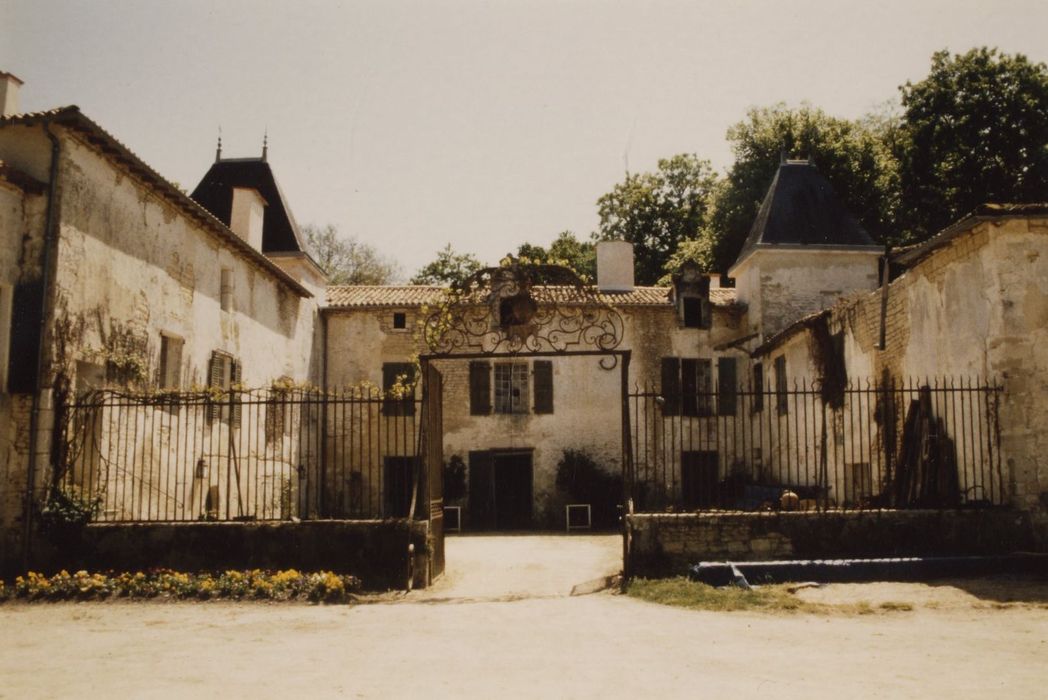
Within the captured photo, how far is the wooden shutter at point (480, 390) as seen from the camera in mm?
22375

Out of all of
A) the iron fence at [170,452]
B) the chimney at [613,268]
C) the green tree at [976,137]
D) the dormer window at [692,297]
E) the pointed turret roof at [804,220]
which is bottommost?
the iron fence at [170,452]

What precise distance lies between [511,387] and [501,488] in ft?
9.03

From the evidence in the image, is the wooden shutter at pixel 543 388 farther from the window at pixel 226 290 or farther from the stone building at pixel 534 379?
the window at pixel 226 290

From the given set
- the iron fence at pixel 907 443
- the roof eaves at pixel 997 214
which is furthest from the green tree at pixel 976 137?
the roof eaves at pixel 997 214

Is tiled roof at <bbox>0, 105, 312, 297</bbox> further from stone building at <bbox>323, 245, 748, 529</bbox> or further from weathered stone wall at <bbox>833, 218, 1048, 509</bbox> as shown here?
weathered stone wall at <bbox>833, 218, 1048, 509</bbox>

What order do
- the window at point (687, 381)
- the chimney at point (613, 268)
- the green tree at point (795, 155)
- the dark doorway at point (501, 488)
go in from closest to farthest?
the dark doorway at point (501, 488) → the window at point (687, 381) → the chimney at point (613, 268) → the green tree at point (795, 155)

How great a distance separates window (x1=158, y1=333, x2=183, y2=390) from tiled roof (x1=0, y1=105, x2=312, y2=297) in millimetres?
2266

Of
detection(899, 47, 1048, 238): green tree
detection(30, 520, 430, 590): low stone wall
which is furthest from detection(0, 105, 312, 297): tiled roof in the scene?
detection(899, 47, 1048, 238): green tree

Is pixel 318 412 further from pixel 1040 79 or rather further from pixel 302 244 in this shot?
pixel 1040 79

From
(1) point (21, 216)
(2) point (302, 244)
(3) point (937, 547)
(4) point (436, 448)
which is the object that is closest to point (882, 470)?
(3) point (937, 547)

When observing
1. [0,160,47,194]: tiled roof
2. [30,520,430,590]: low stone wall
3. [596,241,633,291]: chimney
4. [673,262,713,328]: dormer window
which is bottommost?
[30,520,430,590]: low stone wall

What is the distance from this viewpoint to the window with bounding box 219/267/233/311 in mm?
16344

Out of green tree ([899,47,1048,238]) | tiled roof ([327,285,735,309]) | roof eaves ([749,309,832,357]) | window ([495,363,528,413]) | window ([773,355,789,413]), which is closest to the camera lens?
roof eaves ([749,309,832,357])

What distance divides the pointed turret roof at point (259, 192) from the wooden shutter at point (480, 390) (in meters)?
5.78
